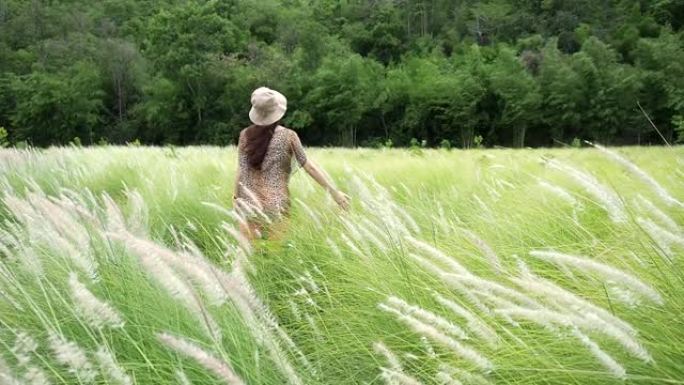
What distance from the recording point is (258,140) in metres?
4.88

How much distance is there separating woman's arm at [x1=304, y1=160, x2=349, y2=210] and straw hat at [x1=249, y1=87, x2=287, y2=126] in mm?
449

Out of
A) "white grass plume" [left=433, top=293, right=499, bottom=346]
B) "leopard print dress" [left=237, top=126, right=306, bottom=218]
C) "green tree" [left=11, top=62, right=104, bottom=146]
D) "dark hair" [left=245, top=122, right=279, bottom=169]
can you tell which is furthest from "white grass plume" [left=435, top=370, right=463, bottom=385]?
"green tree" [left=11, top=62, right=104, bottom=146]

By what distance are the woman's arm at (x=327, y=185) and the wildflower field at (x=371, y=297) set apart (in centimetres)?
7

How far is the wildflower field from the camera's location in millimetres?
1477

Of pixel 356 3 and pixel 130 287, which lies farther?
pixel 356 3

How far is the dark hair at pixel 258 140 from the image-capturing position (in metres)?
4.88

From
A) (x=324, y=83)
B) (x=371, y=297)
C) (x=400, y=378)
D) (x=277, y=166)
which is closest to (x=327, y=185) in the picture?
(x=277, y=166)

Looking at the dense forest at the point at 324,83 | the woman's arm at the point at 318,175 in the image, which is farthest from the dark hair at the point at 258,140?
the dense forest at the point at 324,83

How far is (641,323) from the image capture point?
5.60 ft

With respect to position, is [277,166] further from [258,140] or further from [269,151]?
[258,140]

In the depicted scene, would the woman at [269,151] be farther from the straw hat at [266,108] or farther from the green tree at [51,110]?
the green tree at [51,110]

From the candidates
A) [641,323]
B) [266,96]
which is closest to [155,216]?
[266,96]

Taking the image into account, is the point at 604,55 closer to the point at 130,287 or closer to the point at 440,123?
the point at 440,123

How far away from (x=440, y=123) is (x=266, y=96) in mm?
50094
